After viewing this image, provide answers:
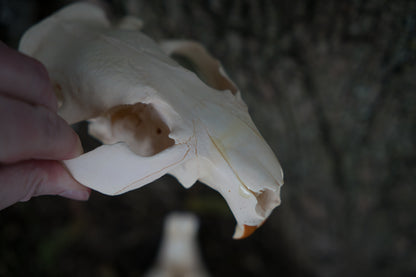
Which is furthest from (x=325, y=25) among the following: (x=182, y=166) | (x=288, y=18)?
(x=182, y=166)

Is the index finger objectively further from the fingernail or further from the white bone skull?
the fingernail

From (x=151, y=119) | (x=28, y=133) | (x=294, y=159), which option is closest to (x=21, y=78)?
(x=28, y=133)

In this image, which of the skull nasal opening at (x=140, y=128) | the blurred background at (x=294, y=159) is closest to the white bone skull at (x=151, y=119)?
the skull nasal opening at (x=140, y=128)

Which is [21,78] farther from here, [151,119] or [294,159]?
[294,159]

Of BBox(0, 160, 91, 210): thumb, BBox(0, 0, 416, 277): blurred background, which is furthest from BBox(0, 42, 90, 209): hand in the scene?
BBox(0, 0, 416, 277): blurred background

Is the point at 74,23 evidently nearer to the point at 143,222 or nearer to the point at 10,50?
the point at 10,50

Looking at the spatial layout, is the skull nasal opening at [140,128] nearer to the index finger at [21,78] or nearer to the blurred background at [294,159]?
the index finger at [21,78]
